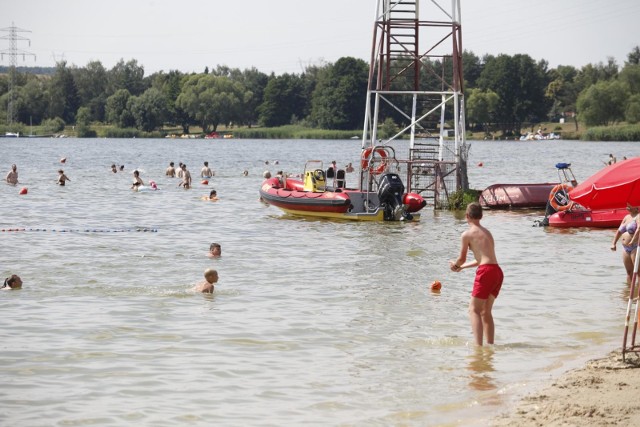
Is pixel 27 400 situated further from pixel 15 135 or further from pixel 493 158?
pixel 15 135

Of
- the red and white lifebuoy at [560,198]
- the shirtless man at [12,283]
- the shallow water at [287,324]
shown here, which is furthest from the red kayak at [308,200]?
the shirtless man at [12,283]

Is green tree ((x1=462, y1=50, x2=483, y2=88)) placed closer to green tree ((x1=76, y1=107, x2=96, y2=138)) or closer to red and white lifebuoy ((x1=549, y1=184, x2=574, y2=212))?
green tree ((x1=76, y1=107, x2=96, y2=138))

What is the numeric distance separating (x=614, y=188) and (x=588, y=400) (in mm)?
10916

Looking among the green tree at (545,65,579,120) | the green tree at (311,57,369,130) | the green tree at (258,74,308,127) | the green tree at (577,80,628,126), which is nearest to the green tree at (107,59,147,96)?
the green tree at (258,74,308,127)

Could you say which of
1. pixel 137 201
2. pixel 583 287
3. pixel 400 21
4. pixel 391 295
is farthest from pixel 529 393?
pixel 137 201

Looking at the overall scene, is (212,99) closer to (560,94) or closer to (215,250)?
(560,94)

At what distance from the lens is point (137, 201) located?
3534cm

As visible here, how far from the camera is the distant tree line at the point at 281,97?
128 m

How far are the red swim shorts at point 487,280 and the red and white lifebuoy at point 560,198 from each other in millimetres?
14360

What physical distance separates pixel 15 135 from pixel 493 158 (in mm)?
75060

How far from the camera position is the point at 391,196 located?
26.1 m

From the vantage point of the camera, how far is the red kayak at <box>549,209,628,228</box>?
24.2m

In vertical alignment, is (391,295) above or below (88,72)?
below

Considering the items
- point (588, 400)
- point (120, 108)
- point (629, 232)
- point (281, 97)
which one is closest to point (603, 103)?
point (281, 97)
